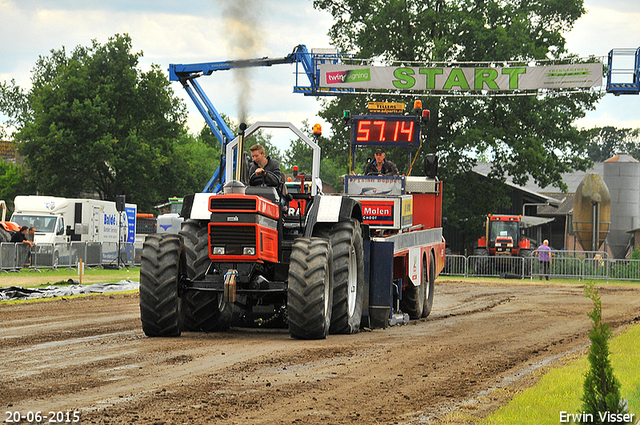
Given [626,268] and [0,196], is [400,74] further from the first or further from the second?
[0,196]

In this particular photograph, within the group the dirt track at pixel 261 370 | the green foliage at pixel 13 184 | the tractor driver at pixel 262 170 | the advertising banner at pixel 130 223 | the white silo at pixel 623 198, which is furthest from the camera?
the green foliage at pixel 13 184

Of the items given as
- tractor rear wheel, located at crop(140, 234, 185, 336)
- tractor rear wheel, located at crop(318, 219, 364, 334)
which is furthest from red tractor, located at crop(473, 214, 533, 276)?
tractor rear wheel, located at crop(140, 234, 185, 336)

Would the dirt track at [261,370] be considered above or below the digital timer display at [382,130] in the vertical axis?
below

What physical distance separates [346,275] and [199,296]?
77.9 inches

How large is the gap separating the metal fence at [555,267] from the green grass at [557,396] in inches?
1076

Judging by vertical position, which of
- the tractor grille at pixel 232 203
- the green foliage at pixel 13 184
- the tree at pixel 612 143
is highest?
the tree at pixel 612 143

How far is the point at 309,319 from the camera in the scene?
10438 mm

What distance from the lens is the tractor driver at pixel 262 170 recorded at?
439 inches

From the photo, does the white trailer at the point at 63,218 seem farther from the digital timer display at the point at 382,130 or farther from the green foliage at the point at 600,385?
the green foliage at the point at 600,385

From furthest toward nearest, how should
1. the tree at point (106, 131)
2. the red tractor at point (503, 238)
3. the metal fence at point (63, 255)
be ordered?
the tree at point (106, 131)
the red tractor at point (503, 238)
the metal fence at point (63, 255)

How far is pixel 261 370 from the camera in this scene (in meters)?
8.20

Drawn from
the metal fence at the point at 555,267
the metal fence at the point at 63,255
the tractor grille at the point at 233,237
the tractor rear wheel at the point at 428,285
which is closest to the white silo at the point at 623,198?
the metal fence at the point at 555,267

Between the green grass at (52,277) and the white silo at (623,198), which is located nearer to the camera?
the green grass at (52,277)

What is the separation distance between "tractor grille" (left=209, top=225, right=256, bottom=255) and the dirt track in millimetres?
1154
